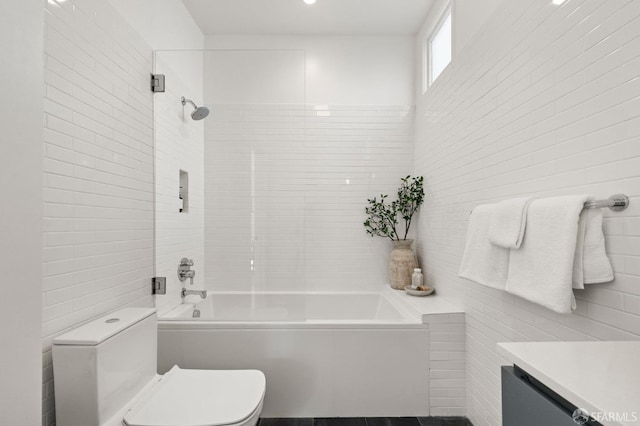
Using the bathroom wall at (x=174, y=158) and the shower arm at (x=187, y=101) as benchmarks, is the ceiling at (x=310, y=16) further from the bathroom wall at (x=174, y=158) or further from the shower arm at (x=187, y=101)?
the shower arm at (x=187, y=101)

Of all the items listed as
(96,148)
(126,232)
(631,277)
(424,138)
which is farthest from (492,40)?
(126,232)

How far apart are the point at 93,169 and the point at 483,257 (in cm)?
186

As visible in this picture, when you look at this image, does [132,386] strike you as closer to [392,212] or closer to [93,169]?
[93,169]

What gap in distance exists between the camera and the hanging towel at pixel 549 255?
110 cm

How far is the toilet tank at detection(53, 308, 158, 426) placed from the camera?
50.3 inches

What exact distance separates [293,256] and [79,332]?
47.8 inches

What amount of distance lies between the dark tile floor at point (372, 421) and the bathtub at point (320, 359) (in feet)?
0.09

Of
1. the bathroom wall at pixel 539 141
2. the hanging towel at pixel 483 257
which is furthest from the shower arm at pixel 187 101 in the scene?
the hanging towel at pixel 483 257

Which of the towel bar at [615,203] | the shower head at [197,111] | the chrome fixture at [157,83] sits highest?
the chrome fixture at [157,83]

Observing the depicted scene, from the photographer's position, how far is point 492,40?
1779mm

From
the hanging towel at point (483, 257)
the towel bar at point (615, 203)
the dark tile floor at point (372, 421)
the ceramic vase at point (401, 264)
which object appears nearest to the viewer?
the towel bar at point (615, 203)

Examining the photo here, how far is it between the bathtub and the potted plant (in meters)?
0.82

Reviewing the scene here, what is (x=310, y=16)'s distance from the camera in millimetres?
2797

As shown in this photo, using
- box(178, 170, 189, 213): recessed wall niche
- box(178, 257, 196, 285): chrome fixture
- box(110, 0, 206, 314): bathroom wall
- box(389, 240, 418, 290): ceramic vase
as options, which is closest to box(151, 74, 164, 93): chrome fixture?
box(110, 0, 206, 314): bathroom wall
